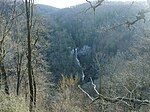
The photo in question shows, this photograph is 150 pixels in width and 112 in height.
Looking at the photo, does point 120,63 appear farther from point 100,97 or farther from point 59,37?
point 59,37

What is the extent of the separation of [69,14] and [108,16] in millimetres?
26844

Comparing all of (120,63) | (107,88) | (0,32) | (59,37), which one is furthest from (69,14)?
(0,32)

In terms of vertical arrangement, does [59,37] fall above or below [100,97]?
below

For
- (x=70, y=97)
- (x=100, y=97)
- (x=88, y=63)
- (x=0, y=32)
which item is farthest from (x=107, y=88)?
(x=88, y=63)

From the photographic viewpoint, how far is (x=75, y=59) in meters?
109

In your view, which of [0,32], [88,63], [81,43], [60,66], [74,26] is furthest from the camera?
[74,26]

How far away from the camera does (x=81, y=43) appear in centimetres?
12250

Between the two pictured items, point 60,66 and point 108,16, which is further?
point 108,16

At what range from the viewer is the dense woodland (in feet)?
13.7

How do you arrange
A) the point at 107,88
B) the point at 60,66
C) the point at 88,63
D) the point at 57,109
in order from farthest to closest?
1. the point at 88,63
2. the point at 60,66
3. the point at 107,88
4. the point at 57,109

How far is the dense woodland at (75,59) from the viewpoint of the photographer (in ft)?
13.7

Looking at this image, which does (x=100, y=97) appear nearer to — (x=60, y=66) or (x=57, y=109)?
(x=57, y=109)

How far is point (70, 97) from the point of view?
117 feet

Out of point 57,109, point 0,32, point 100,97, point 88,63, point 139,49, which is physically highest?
point 100,97
